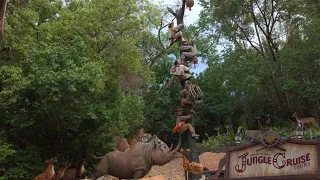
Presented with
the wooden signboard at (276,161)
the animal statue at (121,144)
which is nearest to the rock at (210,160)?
the animal statue at (121,144)

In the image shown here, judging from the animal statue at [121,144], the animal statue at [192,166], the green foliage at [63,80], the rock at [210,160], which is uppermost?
the green foliage at [63,80]

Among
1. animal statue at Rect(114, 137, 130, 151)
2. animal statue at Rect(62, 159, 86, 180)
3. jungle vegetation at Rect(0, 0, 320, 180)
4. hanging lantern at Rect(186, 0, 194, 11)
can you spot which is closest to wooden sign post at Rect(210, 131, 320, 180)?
hanging lantern at Rect(186, 0, 194, 11)

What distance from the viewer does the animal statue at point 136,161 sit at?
10452 mm

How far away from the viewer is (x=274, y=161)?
6570 millimetres

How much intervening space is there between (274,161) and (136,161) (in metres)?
4.85

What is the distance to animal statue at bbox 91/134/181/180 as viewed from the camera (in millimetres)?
10452

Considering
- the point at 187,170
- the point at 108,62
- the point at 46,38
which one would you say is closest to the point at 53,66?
the point at 46,38

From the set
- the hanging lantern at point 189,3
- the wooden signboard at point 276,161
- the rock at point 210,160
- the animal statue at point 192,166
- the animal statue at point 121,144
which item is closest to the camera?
the wooden signboard at point 276,161

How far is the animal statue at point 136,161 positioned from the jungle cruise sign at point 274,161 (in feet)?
11.2

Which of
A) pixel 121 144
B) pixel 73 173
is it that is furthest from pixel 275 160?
pixel 121 144

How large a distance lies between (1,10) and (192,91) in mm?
6265

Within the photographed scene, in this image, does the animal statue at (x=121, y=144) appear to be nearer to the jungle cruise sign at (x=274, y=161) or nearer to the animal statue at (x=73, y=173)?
the animal statue at (x=73, y=173)

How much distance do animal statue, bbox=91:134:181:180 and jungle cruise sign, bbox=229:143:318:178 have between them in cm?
341

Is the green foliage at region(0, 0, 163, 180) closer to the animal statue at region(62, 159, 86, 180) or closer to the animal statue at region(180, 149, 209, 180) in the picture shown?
the animal statue at region(62, 159, 86, 180)
